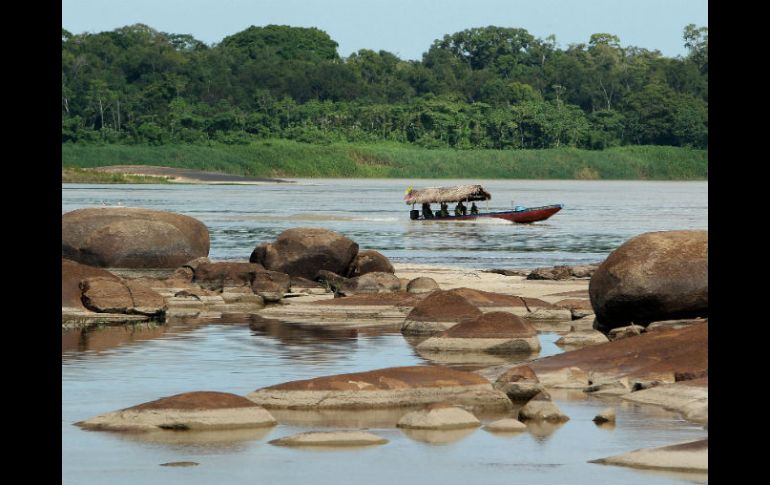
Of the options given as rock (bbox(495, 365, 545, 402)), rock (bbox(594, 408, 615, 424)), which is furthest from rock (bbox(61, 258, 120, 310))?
rock (bbox(594, 408, 615, 424))

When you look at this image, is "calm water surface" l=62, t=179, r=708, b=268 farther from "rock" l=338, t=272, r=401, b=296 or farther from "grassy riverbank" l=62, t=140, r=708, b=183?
"rock" l=338, t=272, r=401, b=296

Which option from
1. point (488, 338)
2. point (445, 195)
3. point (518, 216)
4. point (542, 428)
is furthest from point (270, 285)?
point (518, 216)

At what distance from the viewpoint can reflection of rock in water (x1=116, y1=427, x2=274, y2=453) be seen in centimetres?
1243

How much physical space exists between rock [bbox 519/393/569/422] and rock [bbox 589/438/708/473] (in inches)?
77.4

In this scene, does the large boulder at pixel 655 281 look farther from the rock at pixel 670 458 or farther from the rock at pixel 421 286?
the rock at pixel 670 458

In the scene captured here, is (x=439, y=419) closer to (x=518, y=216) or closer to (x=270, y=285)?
(x=270, y=285)

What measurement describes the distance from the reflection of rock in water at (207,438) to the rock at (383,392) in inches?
50.6

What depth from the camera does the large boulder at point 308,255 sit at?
105ft

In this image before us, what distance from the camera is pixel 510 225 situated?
70875 mm
